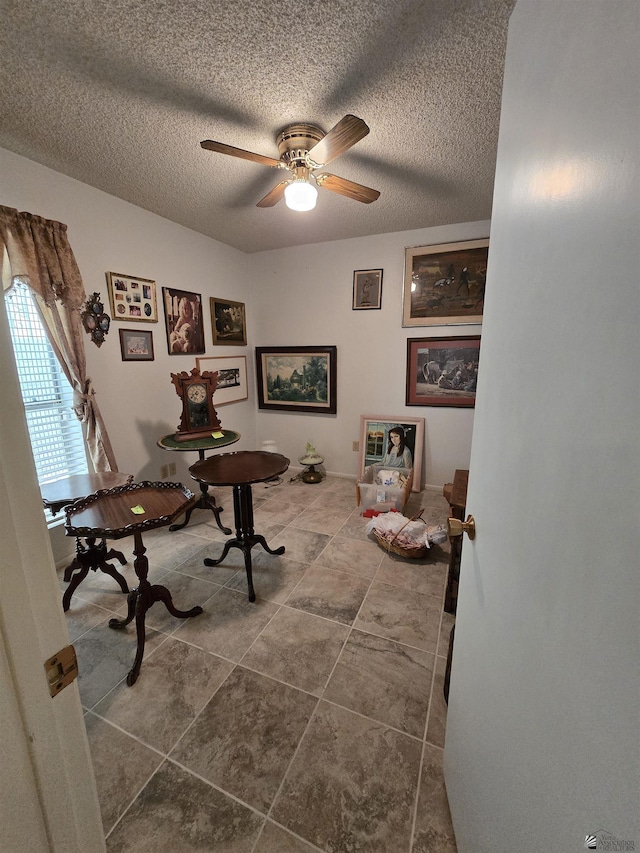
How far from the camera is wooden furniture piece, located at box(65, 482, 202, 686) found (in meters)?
1.42

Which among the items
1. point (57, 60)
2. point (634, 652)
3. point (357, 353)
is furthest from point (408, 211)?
point (634, 652)

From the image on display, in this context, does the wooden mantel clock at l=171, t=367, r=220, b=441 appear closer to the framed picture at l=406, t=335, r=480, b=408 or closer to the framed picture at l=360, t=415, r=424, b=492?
the framed picture at l=360, t=415, r=424, b=492

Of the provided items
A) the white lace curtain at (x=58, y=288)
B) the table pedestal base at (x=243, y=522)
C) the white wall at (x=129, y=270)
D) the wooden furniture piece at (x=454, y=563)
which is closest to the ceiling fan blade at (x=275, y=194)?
the white wall at (x=129, y=270)

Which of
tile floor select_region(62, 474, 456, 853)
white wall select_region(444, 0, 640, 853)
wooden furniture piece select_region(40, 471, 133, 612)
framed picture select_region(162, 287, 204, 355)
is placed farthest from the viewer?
framed picture select_region(162, 287, 204, 355)

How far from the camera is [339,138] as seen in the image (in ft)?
4.91

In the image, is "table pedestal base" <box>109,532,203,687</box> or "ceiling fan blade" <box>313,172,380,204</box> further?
"ceiling fan blade" <box>313,172,380,204</box>

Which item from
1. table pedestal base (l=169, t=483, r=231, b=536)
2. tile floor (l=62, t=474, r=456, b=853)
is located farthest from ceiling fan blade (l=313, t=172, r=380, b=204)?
tile floor (l=62, t=474, r=456, b=853)

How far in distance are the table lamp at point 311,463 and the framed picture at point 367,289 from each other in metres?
1.68

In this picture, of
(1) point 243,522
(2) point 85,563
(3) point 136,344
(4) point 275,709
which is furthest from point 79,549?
(3) point 136,344

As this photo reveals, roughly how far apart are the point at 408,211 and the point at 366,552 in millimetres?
2832

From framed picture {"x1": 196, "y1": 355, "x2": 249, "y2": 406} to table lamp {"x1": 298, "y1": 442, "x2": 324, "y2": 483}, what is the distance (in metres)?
1.07

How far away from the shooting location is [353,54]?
133 centimetres

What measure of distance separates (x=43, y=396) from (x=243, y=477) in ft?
5.09

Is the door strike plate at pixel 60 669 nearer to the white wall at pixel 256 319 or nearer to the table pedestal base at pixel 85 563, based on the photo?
the table pedestal base at pixel 85 563
